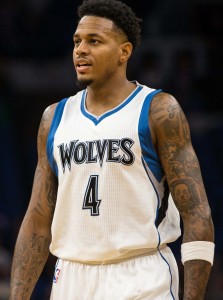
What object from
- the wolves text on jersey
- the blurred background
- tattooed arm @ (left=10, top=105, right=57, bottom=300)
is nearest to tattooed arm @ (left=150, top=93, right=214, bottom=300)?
the wolves text on jersey

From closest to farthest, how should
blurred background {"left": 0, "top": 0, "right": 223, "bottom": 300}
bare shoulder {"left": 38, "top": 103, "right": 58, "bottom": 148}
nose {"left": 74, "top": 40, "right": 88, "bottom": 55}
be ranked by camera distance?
nose {"left": 74, "top": 40, "right": 88, "bottom": 55} → bare shoulder {"left": 38, "top": 103, "right": 58, "bottom": 148} → blurred background {"left": 0, "top": 0, "right": 223, "bottom": 300}

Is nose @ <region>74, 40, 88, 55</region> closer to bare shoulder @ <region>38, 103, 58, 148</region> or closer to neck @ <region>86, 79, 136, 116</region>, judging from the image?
neck @ <region>86, 79, 136, 116</region>

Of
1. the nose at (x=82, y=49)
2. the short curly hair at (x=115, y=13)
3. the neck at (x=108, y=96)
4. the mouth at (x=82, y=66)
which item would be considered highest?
the short curly hair at (x=115, y=13)

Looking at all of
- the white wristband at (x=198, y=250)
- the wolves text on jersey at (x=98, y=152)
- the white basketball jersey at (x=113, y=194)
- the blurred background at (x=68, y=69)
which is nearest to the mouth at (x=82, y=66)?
the white basketball jersey at (x=113, y=194)

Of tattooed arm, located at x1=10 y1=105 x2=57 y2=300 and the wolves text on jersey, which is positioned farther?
tattooed arm, located at x1=10 y1=105 x2=57 y2=300

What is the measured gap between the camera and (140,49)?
13.1 metres

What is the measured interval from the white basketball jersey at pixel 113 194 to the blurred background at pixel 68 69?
591 centimetres

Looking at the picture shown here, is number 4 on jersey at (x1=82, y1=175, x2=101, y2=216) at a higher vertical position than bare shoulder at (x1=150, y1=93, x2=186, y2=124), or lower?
lower

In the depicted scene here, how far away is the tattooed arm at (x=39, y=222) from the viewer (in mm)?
5340

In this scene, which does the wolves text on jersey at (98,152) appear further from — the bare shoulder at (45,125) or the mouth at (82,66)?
the mouth at (82,66)

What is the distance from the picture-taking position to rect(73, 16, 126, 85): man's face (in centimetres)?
519

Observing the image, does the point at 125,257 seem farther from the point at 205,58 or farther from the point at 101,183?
the point at 205,58

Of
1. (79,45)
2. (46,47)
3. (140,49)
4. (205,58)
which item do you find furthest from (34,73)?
(79,45)

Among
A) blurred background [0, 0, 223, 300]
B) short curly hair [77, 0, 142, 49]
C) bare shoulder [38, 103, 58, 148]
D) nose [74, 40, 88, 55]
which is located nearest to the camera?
nose [74, 40, 88, 55]
